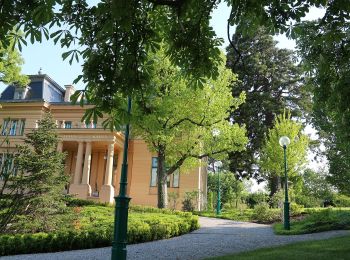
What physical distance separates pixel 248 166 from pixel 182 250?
26282mm

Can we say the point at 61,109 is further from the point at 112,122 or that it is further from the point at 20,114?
the point at 112,122

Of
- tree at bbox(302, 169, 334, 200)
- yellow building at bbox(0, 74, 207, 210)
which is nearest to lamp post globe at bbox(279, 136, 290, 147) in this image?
yellow building at bbox(0, 74, 207, 210)

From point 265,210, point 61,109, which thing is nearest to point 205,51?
point 265,210

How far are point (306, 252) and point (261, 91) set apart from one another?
1105 inches

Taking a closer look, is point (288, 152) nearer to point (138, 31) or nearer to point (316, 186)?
point (138, 31)

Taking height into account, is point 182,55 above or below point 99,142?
below

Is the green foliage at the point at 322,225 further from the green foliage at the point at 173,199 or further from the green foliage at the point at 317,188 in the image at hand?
the green foliage at the point at 317,188

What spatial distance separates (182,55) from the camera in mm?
6066

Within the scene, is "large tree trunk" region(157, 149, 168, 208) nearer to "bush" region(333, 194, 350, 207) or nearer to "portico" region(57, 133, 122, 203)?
"portico" region(57, 133, 122, 203)

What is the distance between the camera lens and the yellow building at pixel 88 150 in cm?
3044

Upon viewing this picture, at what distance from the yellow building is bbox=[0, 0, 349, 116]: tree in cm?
2439

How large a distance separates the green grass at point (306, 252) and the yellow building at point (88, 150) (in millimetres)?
18855

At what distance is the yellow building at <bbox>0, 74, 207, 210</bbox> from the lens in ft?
99.9

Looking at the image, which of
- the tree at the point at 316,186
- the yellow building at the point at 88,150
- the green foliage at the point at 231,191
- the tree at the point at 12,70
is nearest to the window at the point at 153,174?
the yellow building at the point at 88,150
